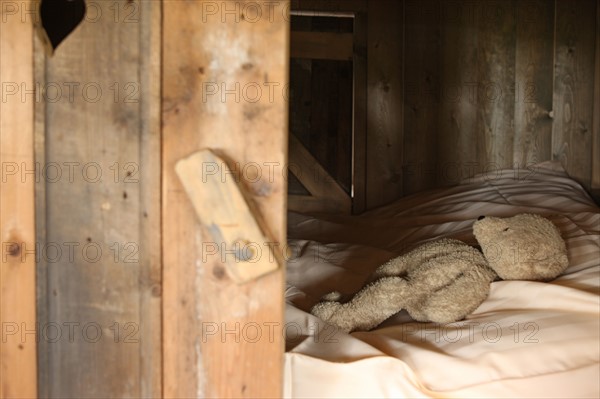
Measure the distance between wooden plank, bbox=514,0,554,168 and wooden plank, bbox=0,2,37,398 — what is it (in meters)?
3.25

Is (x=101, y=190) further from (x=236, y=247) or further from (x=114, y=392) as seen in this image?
(x=114, y=392)

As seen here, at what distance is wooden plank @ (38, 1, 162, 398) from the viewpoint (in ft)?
4.22

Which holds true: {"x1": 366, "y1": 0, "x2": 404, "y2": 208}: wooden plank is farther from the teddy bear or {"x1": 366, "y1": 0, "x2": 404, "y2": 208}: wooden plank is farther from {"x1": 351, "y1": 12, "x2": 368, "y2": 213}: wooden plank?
the teddy bear

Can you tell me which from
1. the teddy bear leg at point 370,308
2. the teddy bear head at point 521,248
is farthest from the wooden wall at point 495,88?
the teddy bear leg at point 370,308

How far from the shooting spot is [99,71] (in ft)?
4.24

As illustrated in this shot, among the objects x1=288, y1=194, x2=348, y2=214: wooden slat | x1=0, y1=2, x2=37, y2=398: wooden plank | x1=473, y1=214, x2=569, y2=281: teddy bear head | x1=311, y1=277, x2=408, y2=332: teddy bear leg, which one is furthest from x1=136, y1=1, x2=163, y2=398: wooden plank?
x1=288, y1=194, x2=348, y2=214: wooden slat

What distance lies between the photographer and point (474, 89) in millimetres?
3984

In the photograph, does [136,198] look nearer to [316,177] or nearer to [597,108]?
[316,177]

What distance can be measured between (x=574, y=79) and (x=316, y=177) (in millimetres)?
1671

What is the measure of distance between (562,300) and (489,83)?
253 cm

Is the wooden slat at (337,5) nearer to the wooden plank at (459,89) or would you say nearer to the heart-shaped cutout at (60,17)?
the wooden plank at (459,89)

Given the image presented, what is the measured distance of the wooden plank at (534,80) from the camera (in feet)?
12.7

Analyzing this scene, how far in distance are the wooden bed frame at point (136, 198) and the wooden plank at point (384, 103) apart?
2.84 meters

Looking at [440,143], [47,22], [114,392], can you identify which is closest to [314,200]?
[440,143]
